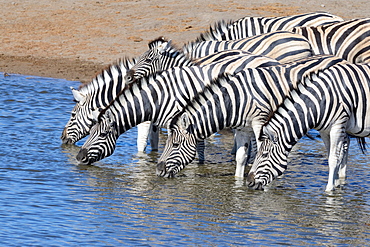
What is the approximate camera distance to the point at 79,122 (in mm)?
11531

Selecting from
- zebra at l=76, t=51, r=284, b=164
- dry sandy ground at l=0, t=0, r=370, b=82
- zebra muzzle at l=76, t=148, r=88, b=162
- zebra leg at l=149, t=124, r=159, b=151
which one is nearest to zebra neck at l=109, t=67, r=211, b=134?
zebra at l=76, t=51, r=284, b=164

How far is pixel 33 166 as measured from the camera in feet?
32.4

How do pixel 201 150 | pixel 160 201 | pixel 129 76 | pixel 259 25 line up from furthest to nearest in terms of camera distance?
pixel 259 25 < pixel 129 76 < pixel 201 150 < pixel 160 201

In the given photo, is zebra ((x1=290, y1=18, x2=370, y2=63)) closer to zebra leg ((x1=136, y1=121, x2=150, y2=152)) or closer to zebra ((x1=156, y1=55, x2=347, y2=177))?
zebra ((x1=156, y1=55, x2=347, y2=177))

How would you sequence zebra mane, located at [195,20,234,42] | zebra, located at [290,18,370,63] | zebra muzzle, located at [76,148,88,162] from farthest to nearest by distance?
zebra mane, located at [195,20,234,42] < zebra, located at [290,18,370,63] < zebra muzzle, located at [76,148,88,162]

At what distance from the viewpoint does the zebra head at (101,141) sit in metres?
10.0

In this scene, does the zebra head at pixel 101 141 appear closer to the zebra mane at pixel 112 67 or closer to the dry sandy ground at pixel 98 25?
the zebra mane at pixel 112 67

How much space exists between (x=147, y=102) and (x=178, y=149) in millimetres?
874

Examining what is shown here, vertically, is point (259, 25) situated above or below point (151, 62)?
above

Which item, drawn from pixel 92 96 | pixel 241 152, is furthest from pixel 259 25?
pixel 241 152

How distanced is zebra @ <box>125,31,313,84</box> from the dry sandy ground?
5.75 metres

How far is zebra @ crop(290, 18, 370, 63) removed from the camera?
12.1 metres

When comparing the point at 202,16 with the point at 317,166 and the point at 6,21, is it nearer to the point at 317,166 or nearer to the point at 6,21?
the point at 6,21

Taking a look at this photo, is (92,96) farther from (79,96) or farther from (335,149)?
(335,149)
